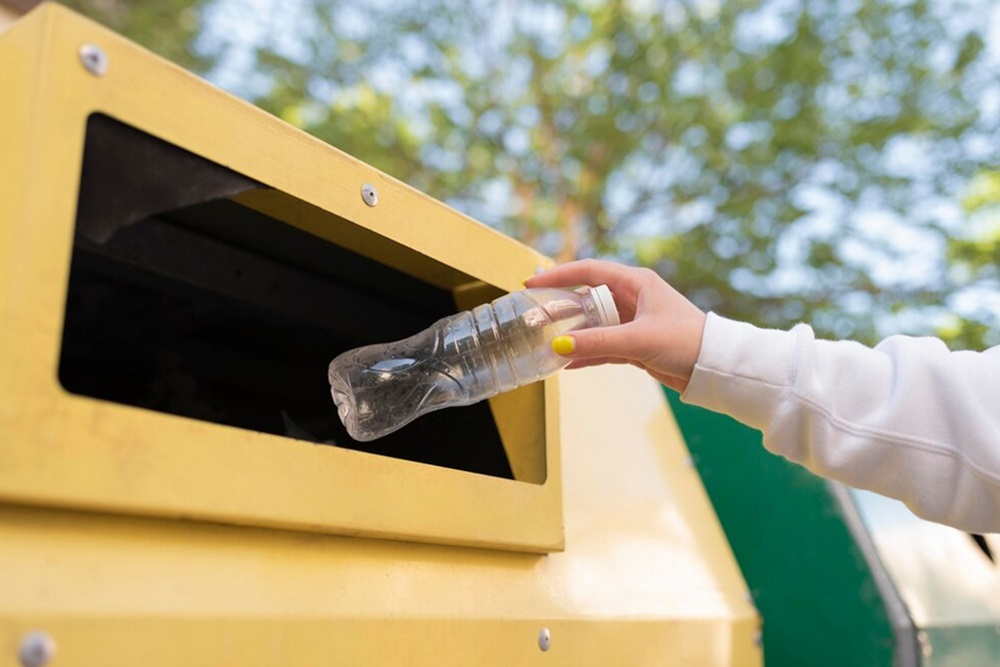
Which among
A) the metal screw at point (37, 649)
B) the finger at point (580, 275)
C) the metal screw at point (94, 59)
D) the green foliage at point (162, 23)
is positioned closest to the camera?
the metal screw at point (37, 649)

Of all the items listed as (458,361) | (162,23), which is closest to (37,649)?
(458,361)

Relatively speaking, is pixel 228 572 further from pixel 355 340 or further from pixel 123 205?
pixel 355 340

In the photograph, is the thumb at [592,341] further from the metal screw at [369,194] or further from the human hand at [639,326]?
the metal screw at [369,194]

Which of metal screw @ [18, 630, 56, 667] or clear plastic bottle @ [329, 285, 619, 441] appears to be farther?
clear plastic bottle @ [329, 285, 619, 441]

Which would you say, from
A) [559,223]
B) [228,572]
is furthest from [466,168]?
[228,572]

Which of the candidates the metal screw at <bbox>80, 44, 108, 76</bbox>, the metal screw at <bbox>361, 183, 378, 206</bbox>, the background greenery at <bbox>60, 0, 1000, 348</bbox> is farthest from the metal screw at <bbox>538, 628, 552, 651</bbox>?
the background greenery at <bbox>60, 0, 1000, 348</bbox>

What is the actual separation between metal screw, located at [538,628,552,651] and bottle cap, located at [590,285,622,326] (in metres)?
0.36

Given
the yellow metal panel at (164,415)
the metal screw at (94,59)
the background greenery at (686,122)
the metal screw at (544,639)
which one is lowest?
the metal screw at (544,639)

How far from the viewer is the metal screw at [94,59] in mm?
754

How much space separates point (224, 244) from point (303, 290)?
128 mm

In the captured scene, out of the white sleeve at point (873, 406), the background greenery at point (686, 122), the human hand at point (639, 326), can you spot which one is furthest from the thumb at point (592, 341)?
the background greenery at point (686, 122)

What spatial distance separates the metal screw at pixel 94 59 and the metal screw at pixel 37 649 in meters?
0.43

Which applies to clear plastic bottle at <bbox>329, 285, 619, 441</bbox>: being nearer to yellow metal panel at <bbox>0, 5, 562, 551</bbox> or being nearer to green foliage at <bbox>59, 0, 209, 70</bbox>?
yellow metal panel at <bbox>0, 5, 562, 551</bbox>

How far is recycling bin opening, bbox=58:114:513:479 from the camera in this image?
120cm
